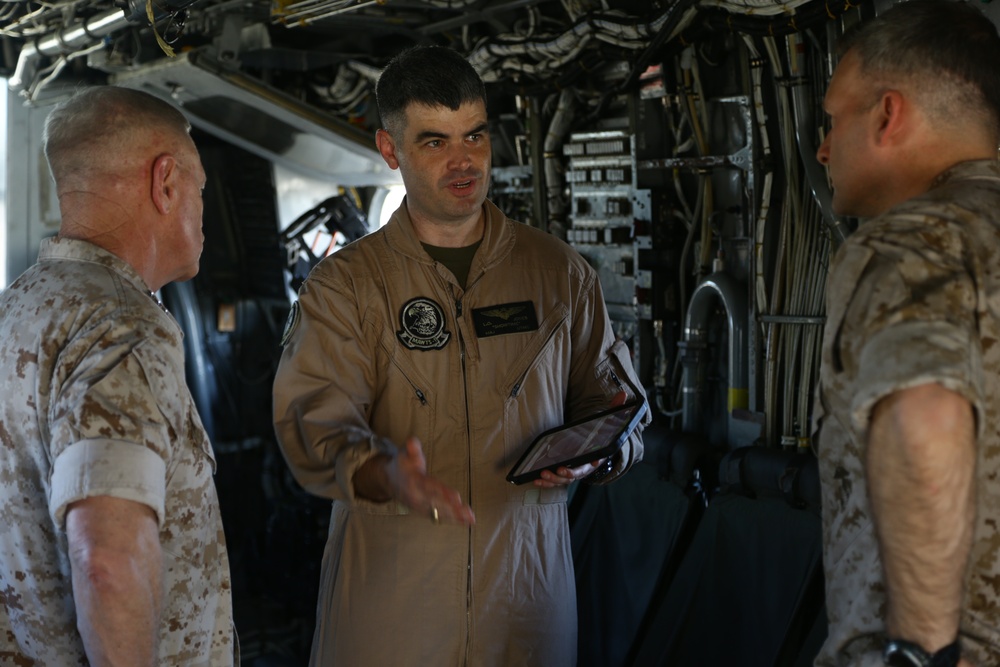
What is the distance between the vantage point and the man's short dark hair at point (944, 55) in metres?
1.59

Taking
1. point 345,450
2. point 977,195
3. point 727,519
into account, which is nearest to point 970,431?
point 977,195

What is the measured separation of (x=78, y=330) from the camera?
173 centimetres

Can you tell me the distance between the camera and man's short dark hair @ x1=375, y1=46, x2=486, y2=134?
2492mm

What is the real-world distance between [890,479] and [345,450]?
117 centimetres

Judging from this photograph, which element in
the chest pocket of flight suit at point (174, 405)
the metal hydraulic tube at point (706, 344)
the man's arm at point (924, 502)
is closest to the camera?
the man's arm at point (924, 502)

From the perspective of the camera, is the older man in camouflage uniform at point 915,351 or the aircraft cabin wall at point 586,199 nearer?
the older man in camouflage uniform at point 915,351

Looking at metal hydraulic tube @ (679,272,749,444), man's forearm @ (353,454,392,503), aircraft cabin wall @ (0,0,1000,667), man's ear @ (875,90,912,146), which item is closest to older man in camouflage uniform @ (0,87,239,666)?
man's forearm @ (353,454,392,503)

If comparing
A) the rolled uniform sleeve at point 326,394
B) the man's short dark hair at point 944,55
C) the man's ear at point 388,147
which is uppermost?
the man's ear at point 388,147

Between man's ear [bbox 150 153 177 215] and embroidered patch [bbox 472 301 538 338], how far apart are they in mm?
818

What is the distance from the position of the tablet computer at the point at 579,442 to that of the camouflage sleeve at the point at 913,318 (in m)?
0.72

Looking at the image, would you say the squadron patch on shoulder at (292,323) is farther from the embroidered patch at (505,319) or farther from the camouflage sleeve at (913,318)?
the camouflage sleeve at (913,318)

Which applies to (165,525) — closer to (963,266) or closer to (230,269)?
(963,266)

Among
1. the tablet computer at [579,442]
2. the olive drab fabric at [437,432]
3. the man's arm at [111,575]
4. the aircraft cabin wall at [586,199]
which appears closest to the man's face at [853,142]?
the tablet computer at [579,442]

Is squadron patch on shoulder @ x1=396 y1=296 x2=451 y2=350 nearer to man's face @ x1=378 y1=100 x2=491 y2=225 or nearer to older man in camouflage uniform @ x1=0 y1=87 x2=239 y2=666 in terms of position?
man's face @ x1=378 y1=100 x2=491 y2=225
